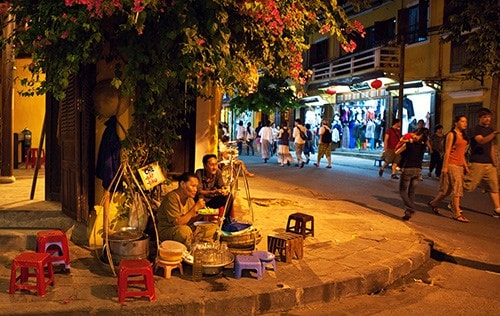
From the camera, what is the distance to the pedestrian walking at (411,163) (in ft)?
31.7

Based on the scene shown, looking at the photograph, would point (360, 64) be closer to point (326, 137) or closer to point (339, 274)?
point (326, 137)

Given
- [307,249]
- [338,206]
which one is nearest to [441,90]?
[338,206]

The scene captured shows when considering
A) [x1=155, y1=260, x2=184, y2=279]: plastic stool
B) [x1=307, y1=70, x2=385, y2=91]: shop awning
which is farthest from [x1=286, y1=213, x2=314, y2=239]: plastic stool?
[x1=307, y1=70, x2=385, y2=91]: shop awning

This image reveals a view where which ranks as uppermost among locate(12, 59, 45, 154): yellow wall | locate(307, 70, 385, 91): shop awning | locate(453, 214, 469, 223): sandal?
locate(307, 70, 385, 91): shop awning

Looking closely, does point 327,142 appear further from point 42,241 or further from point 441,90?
point 42,241

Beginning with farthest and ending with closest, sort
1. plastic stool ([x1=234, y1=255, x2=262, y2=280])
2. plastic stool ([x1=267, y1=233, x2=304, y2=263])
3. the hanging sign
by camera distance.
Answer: the hanging sign, plastic stool ([x1=267, y1=233, x2=304, y2=263]), plastic stool ([x1=234, y1=255, x2=262, y2=280])

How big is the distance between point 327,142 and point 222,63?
45.4 ft

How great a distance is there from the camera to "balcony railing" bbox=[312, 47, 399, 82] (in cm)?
2523

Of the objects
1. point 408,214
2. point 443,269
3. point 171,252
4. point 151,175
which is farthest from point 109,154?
point 408,214

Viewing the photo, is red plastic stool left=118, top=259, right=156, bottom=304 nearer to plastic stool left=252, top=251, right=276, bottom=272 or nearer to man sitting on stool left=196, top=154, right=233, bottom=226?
plastic stool left=252, top=251, right=276, bottom=272

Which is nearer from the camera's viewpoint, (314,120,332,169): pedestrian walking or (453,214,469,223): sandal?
(453,214,469,223): sandal

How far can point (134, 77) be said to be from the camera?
5.99 meters

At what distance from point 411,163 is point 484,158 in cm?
151

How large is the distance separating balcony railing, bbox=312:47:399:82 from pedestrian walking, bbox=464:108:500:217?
1561cm
